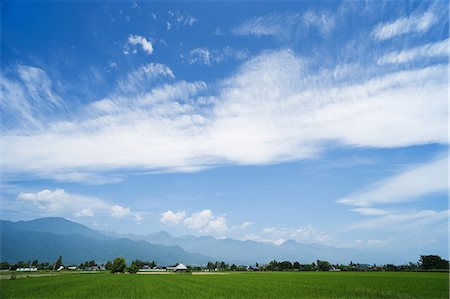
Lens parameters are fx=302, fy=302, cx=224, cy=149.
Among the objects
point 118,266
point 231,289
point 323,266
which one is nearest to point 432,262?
point 323,266

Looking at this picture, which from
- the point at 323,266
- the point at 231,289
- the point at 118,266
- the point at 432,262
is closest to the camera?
the point at 231,289

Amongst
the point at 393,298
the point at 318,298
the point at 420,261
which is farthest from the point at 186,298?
the point at 420,261

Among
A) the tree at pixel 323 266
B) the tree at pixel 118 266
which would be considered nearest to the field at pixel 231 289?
the tree at pixel 118 266

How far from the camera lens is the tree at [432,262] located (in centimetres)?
8081

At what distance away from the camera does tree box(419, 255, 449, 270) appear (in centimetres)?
8081

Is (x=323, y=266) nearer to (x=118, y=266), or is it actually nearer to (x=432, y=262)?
(x=432, y=262)

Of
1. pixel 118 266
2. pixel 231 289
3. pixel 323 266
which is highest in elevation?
pixel 231 289

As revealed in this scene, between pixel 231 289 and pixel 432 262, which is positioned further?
pixel 432 262

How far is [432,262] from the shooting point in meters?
83.8

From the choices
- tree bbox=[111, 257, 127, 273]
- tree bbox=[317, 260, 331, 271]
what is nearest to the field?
tree bbox=[111, 257, 127, 273]

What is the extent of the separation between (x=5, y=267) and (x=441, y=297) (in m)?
172

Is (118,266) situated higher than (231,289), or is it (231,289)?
(231,289)

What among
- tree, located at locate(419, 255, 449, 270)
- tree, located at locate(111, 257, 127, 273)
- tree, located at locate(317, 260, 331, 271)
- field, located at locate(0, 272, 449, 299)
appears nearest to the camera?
field, located at locate(0, 272, 449, 299)

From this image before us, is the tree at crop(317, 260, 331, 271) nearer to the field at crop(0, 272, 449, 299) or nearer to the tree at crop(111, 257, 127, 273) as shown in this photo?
the tree at crop(111, 257, 127, 273)
